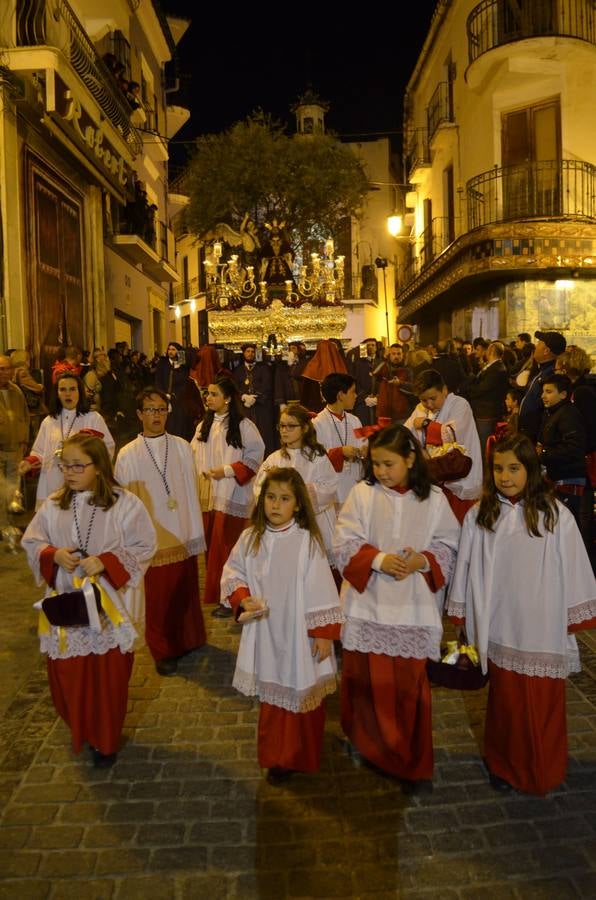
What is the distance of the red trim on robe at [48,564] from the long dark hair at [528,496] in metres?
2.22

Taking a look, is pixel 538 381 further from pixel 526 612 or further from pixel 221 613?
pixel 526 612

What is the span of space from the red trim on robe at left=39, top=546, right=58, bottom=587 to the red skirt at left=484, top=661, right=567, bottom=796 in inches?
93.0

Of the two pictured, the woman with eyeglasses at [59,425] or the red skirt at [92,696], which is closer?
the red skirt at [92,696]

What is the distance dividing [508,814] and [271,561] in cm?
163

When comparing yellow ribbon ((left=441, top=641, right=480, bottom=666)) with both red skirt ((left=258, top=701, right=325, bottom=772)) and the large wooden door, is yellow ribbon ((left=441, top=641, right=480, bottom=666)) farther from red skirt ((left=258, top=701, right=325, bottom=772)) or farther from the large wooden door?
the large wooden door

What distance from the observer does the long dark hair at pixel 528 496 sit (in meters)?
3.76

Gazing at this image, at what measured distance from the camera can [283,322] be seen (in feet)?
65.0

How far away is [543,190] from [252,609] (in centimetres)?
1725

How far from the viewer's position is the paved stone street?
3.15m

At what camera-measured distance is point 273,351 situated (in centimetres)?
1758

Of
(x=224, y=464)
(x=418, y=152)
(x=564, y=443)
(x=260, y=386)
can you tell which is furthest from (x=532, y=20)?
(x=224, y=464)

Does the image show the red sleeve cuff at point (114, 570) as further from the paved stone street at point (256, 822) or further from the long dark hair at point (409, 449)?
the long dark hair at point (409, 449)

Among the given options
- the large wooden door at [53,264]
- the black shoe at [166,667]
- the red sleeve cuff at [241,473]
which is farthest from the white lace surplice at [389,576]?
the large wooden door at [53,264]

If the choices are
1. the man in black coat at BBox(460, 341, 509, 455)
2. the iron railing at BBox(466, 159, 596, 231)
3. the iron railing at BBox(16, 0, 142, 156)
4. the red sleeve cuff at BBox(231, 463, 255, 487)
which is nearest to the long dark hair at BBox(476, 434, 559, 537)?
the red sleeve cuff at BBox(231, 463, 255, 487)
